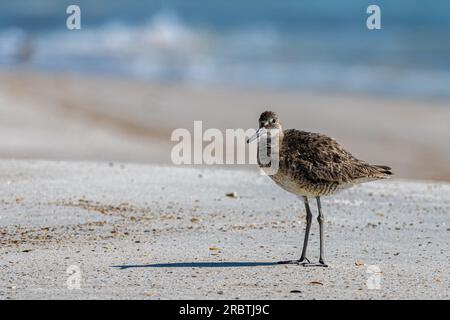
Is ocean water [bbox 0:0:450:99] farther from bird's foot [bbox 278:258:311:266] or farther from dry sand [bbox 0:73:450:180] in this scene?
bird's foot [bbox 278:258:311:266]

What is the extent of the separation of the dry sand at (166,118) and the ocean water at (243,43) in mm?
2098

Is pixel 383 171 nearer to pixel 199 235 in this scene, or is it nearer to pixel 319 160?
pixel 319 160

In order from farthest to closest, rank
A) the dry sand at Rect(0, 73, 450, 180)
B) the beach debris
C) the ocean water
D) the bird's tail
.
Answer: the ocean water < the dry sand at Rect(0, 73, 450, 180) < the beach debris < the bird's tail

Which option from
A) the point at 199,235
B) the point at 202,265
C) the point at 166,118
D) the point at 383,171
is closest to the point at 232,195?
the point at 199,235

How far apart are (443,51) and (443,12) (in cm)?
1300

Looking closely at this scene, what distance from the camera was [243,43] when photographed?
3500cm

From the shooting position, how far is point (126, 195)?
11.3 meters

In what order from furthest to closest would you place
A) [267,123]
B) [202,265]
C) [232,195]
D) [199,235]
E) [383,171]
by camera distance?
[232,195]
[199,235]
[383,171]
[267,123]
[202,265]

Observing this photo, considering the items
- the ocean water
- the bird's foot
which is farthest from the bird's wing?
the ocean water

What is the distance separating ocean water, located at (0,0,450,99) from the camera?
27.4m

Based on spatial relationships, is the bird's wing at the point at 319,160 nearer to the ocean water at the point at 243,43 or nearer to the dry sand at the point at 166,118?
the dry sand at the point at 166,118

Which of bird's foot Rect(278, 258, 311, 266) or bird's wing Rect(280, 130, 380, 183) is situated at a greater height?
bird's wing Rect(280, 130, 380, 183)

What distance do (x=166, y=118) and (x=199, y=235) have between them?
1168 cm

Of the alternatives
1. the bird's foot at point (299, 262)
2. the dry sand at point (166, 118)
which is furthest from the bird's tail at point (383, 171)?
the dry sand at point (166, 118)
